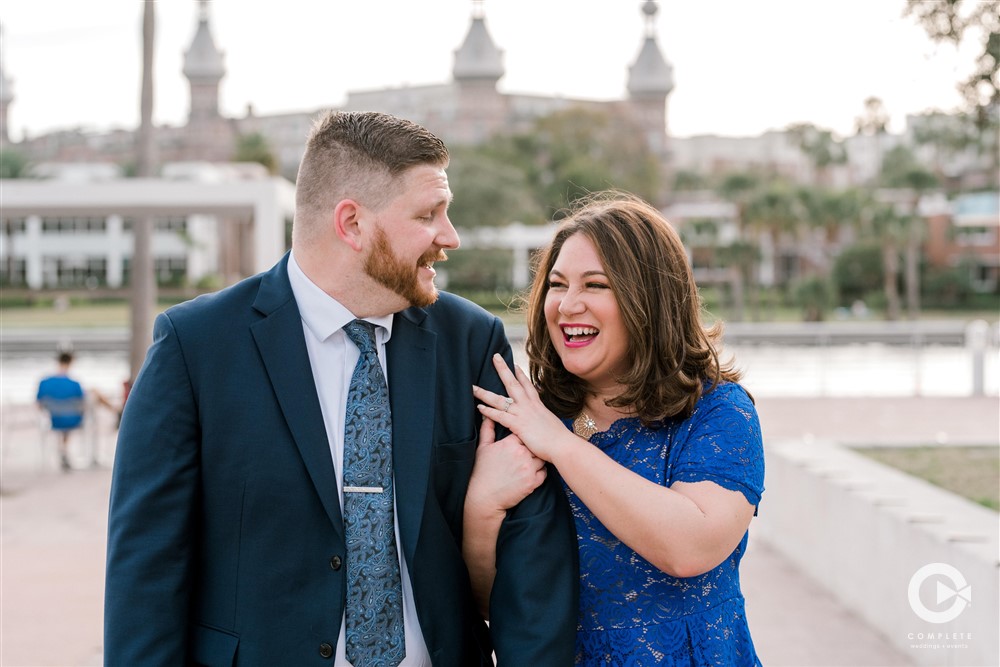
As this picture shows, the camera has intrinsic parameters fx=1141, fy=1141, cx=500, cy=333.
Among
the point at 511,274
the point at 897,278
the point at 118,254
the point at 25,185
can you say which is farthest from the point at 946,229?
the point at 25,185

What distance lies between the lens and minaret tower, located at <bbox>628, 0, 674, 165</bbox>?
104 meters

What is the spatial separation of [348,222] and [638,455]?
766mm

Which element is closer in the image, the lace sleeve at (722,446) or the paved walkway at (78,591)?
the lace sleeve at (722,446)

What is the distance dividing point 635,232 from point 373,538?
807 mm

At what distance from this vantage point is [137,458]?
202cm

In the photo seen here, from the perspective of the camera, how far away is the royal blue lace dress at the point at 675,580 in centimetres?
226

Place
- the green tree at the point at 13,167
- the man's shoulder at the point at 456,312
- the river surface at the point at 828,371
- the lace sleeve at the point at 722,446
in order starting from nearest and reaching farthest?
the lace sleeve at the point at 722,446
the man's shoulder at the point at 456,312
the river surface at the point at 828,371
the green tree at the point at 13,167

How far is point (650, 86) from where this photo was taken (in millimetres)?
104125

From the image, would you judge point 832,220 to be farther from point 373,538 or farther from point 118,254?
point 373,538

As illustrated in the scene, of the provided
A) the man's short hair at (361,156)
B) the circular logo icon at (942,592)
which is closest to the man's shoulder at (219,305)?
the man's short hair at (361,156)

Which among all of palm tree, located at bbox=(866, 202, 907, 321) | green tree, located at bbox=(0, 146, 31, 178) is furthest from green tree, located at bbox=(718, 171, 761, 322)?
green tree, located at bbox=(0, 146, 31, 178)

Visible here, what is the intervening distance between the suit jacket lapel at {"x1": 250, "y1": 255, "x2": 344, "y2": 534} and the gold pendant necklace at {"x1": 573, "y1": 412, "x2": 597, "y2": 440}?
24.0 inches

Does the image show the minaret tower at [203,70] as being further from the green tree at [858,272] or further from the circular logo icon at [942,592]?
the circular logo icon at [942,592]

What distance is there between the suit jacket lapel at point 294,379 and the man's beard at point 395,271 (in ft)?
0.58
